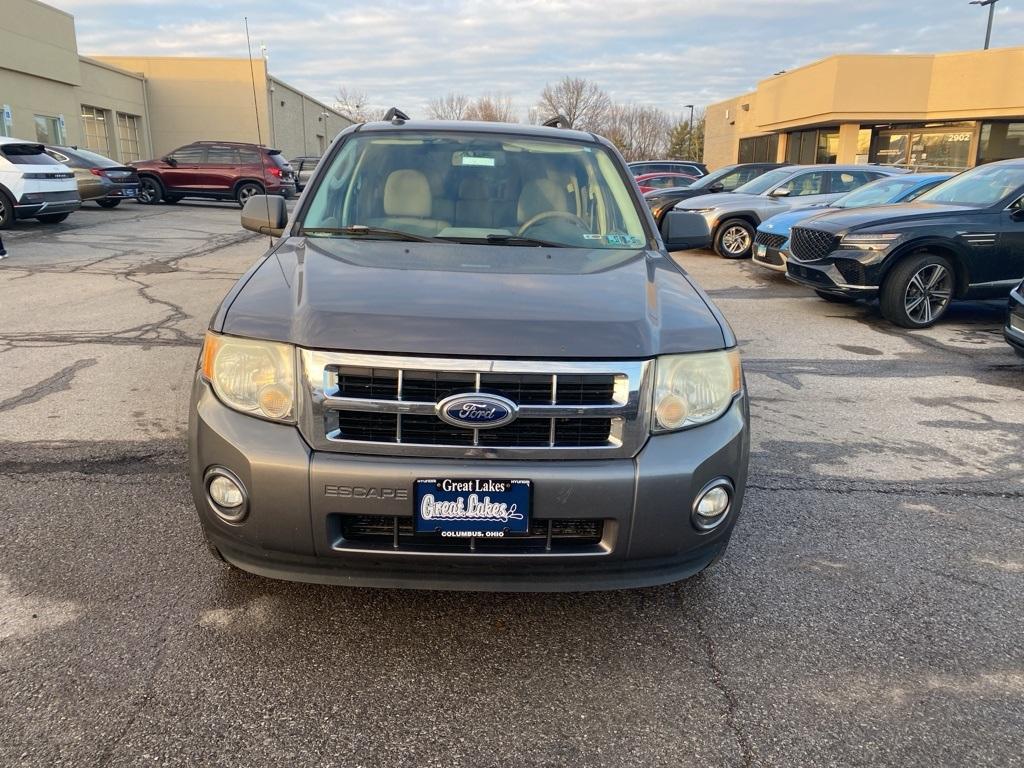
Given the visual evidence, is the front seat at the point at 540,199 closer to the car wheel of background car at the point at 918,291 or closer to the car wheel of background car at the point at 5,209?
the car wheel of background car at the point at 918,291

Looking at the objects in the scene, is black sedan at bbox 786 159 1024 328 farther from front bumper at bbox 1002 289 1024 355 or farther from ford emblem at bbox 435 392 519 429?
ford emblem at bbox 435 392 519 429

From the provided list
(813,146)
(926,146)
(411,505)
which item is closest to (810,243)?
(411,505)

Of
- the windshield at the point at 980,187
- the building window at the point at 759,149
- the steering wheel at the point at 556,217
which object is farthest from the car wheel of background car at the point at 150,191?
the building window at the point at 759,149

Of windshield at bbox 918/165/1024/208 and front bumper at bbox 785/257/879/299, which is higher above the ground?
windshield at bbox 918/165/1024/208

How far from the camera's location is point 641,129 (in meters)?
83.1

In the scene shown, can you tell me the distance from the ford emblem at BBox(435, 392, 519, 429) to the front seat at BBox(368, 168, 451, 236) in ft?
4.87

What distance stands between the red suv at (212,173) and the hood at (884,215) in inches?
746

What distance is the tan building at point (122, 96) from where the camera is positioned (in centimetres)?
2452

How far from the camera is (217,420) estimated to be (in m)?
2.48

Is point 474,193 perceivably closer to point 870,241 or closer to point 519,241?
point 519,241

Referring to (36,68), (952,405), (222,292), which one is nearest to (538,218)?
(952,405)

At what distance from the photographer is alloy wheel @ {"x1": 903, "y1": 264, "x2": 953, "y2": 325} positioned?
817 centimetres

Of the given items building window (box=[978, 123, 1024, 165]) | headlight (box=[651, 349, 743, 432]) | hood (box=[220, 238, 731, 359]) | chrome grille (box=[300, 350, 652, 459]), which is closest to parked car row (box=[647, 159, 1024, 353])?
hood (box=[220, 238, 731, 359])

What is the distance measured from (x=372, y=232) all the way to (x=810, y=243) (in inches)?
260
